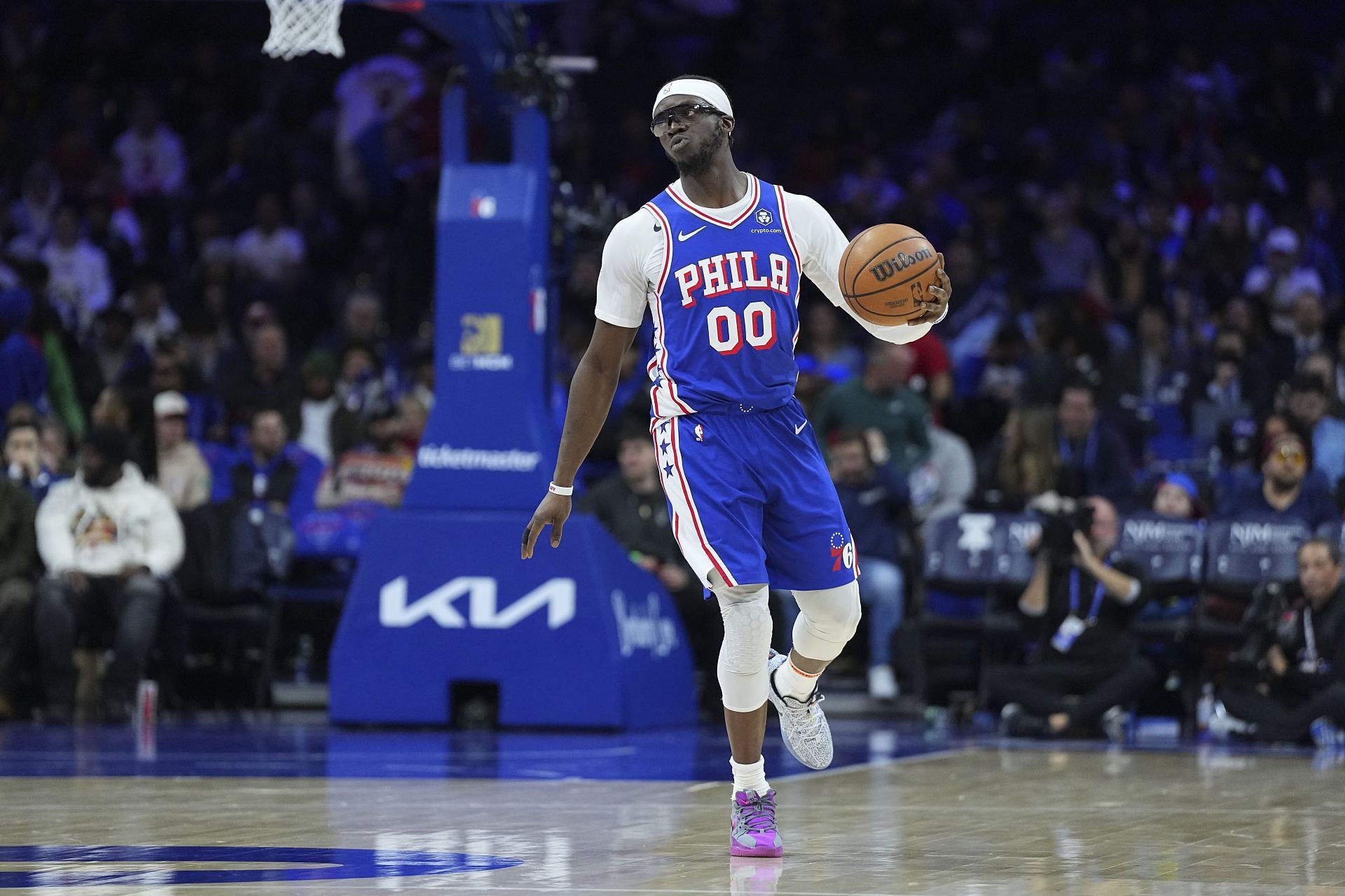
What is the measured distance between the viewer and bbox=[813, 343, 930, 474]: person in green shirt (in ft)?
46.0

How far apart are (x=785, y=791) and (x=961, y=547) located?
5028mm

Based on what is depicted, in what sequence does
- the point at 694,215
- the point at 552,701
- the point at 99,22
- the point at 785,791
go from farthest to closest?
the point at 99,22, the point at 552,701, the point at 785,791, the point at 694,215

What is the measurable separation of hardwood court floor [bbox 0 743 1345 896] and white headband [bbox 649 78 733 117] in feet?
7.74

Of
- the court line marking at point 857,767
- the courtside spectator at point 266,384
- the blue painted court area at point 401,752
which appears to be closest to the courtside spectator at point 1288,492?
the blue painted court area at point 401,752

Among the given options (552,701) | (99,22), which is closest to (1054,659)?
(552,701)

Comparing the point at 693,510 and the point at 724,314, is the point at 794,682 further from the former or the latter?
the point at 724,314

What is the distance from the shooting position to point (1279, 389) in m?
14.6

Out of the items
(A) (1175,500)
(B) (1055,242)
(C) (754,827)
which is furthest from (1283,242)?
(C) (754,827)

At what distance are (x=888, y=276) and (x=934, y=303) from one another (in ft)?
0.59

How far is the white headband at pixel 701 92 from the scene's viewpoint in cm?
653

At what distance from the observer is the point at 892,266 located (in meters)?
6.45

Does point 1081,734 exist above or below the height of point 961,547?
below

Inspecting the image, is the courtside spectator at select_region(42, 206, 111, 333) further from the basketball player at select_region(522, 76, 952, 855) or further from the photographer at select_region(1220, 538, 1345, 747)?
the basketball player at select_region(522, 76, 952, 855)

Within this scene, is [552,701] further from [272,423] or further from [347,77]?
[347,77]
